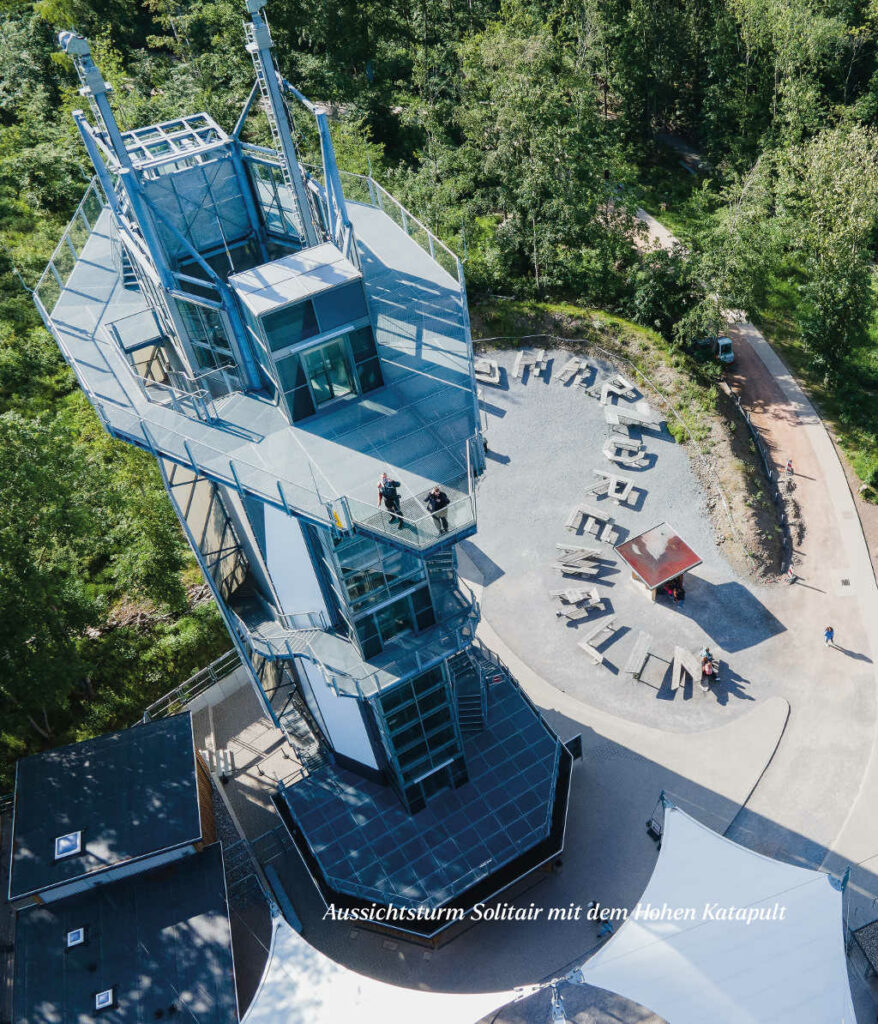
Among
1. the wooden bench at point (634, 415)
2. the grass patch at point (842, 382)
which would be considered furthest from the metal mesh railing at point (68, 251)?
the grass patch at point (842, 382)

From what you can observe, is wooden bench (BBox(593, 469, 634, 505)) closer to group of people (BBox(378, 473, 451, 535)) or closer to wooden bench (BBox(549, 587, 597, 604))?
wooden bench (BBox(549, 587, 597, 604))

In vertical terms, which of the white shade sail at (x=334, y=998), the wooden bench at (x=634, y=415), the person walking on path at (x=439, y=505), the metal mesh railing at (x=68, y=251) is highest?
the metal mesh railing at (x=68, y=251)

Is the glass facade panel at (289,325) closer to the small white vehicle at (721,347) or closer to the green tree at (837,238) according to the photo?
the small white vehicle at (721,347)

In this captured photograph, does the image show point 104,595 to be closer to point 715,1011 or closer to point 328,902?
point 328,902

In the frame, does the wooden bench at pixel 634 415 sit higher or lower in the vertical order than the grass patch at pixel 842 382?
higher

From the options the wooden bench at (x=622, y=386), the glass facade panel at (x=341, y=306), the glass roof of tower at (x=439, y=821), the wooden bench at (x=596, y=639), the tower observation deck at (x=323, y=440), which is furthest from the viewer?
the wooden bench at (x=622, y=386)

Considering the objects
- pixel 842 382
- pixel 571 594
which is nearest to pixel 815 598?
pixel 571 594
